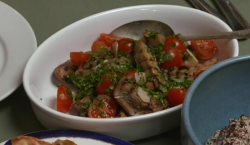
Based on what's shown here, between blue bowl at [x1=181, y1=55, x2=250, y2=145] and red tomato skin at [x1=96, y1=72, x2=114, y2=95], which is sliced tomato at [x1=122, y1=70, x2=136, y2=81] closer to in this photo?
red tomato skin at [x1=96, y1=72, x2=114, y2=95]

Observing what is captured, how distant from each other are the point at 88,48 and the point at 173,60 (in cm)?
47

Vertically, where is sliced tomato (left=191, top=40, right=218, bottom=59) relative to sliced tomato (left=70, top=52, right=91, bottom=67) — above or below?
above

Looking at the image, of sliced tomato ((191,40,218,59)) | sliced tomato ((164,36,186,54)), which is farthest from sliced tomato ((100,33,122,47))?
sliced tomato ((191,40,218,59))

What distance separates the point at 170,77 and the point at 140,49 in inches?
7.0

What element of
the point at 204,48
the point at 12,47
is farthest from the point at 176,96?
the point at 12,47

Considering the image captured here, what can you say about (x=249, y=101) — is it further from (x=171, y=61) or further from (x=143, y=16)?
(x=143, y=16)

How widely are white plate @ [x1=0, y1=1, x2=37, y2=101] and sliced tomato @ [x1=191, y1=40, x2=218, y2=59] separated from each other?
0.77 meters

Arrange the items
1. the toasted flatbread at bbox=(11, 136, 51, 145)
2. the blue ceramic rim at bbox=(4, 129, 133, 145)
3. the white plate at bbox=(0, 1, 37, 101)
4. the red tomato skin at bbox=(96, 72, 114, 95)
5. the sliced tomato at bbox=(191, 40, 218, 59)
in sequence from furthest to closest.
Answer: the sliced tomato at bbox=(191, 40, 218, 59)
the white plate at bbox=(0, 1, 37, 101)
the red tomato skin at bbox=(96, 72, 114, 95)
the blue ceramic rim at bbox=(4, 129, 133, 145)
the toasted flatbread at bbox=(11, 136, 51, 145)

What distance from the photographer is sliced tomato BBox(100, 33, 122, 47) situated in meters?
1.52

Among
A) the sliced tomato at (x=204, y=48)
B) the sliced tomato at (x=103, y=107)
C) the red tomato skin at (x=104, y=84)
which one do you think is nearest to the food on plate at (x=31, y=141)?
the sliced tomato at (x=103, y=107)

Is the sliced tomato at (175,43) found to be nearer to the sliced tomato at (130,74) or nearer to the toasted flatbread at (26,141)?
the sliced tomato at (130,74)

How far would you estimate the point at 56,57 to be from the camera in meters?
1.47

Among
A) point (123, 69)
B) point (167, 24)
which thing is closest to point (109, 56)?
point (123, 69)

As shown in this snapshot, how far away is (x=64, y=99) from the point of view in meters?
1.26
